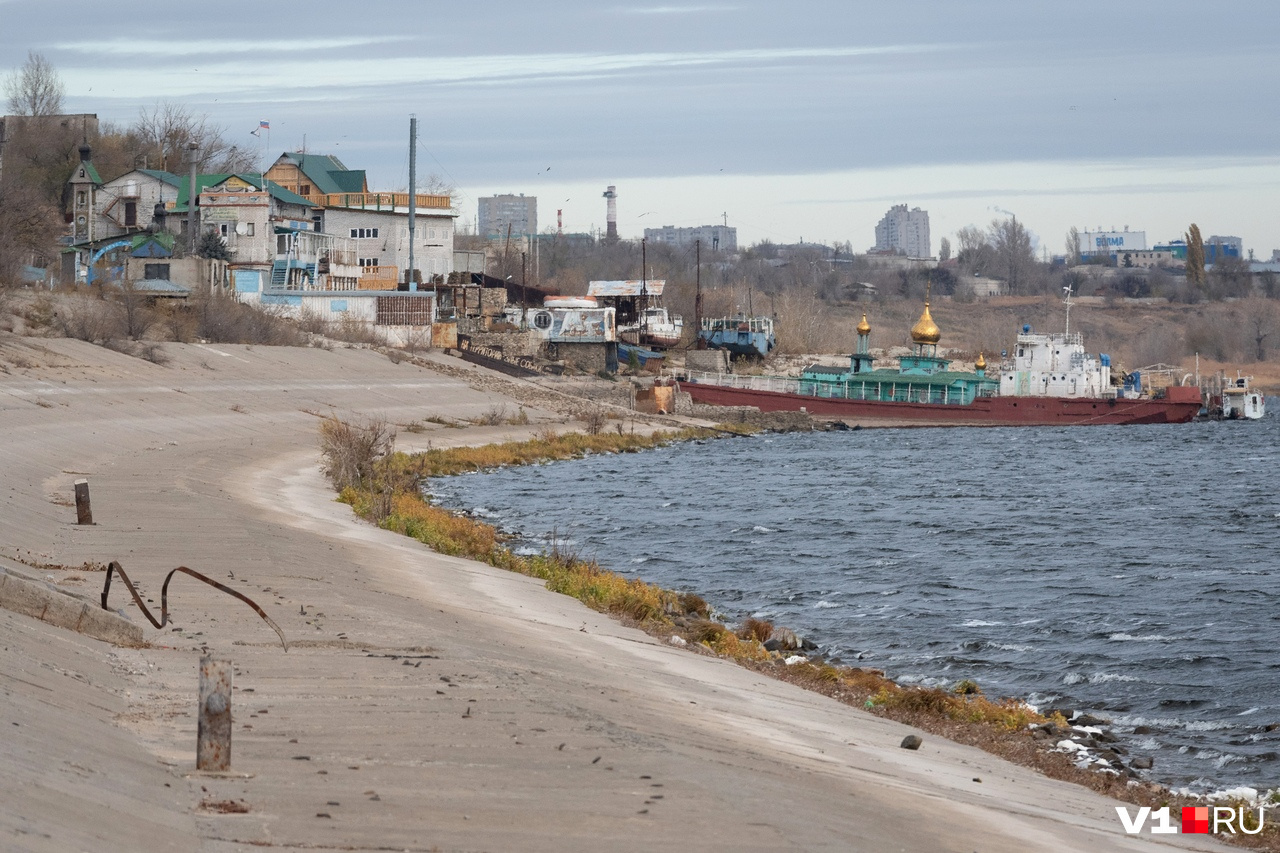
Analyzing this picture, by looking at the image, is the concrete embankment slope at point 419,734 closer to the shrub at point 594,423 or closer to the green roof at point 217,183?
the shrub at point 594,423

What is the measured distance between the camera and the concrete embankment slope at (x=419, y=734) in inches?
305

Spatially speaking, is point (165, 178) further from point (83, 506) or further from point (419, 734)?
point (419, 734)

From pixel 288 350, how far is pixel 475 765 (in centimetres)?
5529

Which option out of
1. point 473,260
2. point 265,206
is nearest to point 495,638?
point 265,206

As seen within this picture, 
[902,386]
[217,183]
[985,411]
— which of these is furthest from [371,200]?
[985,411]

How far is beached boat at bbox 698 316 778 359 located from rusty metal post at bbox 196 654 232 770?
92281 mm

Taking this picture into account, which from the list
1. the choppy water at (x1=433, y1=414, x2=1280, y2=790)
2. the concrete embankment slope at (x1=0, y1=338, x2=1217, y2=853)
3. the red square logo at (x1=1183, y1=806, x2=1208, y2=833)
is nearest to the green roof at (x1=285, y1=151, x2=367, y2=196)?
the choppy water at (x1=433, y1=414, x2=1280, y2=790)

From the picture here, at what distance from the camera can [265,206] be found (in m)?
78.7

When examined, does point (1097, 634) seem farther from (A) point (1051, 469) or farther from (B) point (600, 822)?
(A) point (1051, 469)

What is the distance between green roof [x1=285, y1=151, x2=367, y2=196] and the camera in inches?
3632

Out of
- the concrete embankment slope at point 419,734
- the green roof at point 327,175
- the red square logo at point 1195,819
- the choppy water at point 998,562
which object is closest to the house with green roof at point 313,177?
the green roof at point 327,175

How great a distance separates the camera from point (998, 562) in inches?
1124

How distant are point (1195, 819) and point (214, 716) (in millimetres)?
7706

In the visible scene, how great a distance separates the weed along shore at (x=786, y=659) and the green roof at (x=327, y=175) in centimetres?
6126
